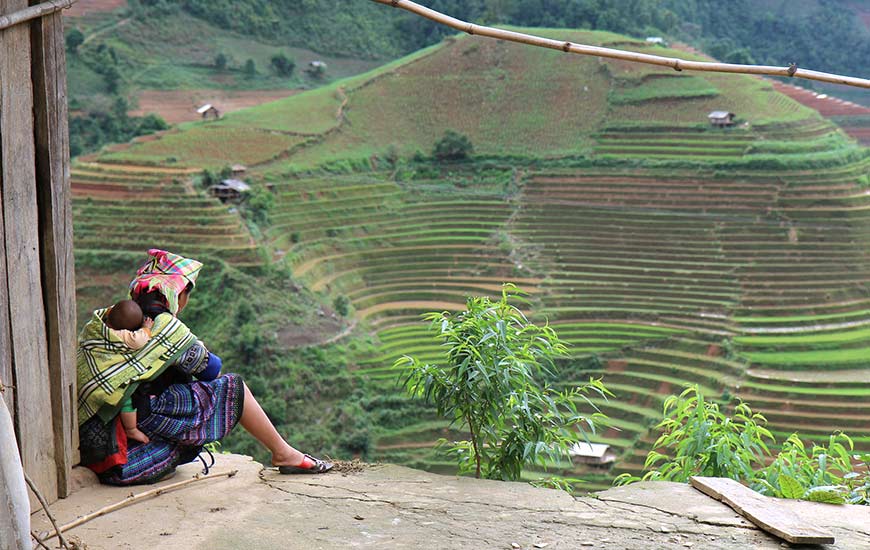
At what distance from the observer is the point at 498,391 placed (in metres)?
2.21

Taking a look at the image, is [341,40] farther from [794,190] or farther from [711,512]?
[711,512]

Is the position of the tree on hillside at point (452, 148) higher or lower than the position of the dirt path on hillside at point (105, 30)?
lower

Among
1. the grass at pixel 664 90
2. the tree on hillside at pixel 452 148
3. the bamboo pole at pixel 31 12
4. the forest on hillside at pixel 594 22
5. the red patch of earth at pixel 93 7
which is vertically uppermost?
the forest on hillside at pixel 594 22

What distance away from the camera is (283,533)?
1.78 m

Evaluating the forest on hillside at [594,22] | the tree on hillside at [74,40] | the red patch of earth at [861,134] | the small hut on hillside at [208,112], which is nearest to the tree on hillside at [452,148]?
the small hut on hillside at [208,112]

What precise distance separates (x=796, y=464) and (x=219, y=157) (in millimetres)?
18768

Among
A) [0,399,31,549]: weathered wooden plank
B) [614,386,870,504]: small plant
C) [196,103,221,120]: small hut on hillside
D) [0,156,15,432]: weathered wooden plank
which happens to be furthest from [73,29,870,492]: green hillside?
[0,399,31,549]: weathered wooden plank

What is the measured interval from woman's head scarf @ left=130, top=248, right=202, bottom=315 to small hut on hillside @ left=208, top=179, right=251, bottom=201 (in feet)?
54.0

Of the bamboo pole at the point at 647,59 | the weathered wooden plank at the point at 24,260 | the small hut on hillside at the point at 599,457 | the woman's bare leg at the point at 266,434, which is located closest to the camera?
the weathered wooden plank at the point at 24,260

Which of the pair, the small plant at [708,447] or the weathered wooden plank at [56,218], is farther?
the small plant at [708,447]

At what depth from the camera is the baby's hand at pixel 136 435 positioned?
2.04 m

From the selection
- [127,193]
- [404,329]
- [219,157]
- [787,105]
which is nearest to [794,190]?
[787,105]

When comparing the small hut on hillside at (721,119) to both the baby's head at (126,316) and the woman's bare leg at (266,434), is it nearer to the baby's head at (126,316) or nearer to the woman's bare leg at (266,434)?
the woman's bare leg at (266,434)

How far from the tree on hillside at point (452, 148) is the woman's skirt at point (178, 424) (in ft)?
67.4
